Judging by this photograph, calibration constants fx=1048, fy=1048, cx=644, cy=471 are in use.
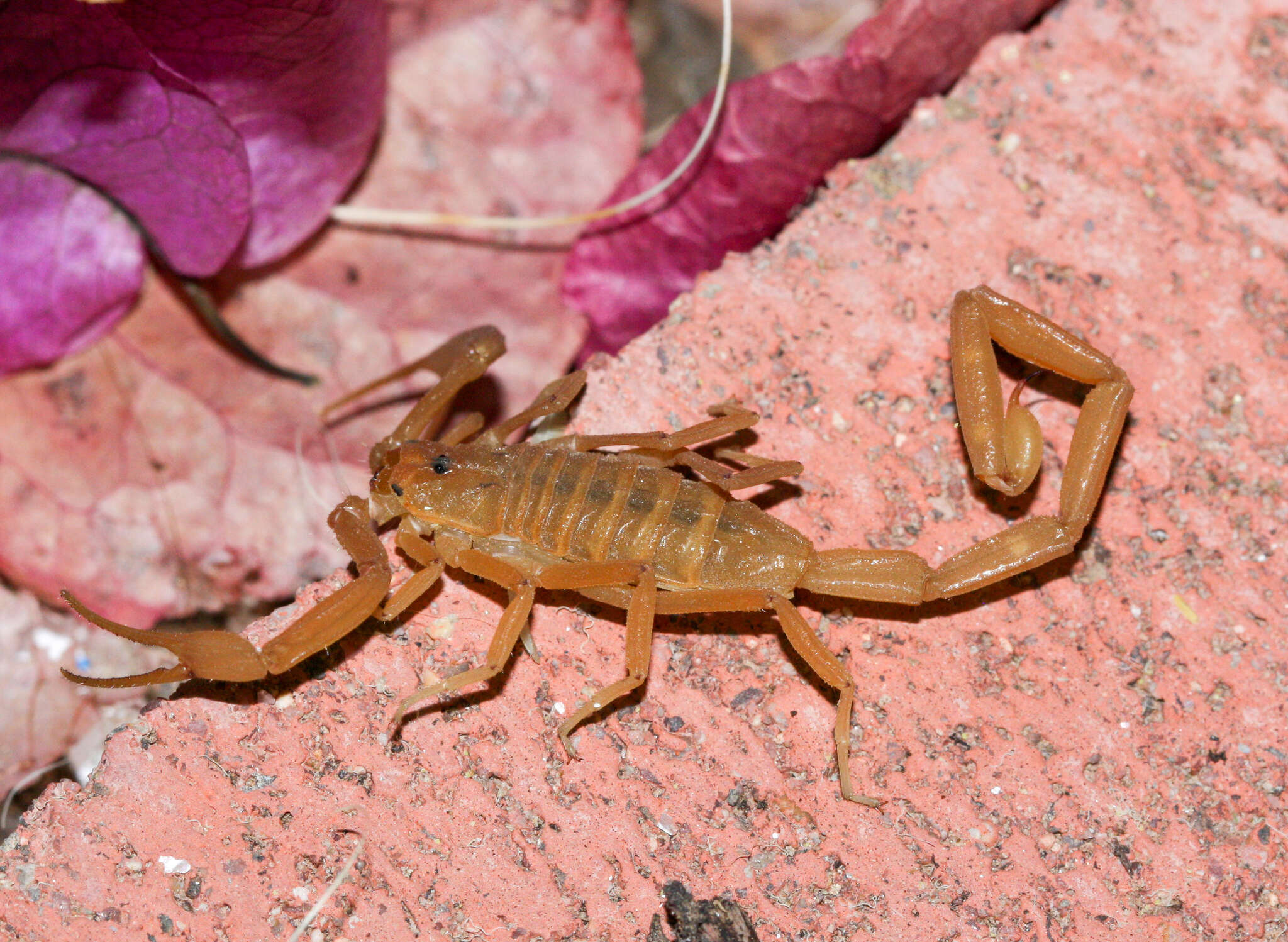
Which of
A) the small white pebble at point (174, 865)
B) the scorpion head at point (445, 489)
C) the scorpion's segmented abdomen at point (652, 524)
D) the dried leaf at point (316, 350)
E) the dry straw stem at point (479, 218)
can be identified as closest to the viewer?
the small white pebble at point (174, 865)

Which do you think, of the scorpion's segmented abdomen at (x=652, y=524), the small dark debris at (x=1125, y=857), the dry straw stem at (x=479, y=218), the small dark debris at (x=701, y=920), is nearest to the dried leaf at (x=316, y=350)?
the dry straw stem at (x=479, y=218)

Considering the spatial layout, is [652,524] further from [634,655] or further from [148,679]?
[148,679]

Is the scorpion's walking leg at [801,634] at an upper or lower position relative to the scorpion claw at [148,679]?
upper

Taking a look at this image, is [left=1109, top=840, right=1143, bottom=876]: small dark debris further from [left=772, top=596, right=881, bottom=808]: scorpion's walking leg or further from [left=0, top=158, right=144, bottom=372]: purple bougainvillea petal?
[left=0, top=158, right=144, bottom=372]: purple bougainvillea petal

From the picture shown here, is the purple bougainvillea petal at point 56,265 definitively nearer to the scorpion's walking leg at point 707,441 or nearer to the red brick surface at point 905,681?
the red brick surface at point 905,681

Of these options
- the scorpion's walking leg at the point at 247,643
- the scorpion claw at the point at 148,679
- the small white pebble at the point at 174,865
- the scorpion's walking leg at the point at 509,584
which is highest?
the scorpion's walking leg at the point at 509,584

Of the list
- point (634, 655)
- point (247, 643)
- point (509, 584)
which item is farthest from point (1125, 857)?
point (247, 643)
